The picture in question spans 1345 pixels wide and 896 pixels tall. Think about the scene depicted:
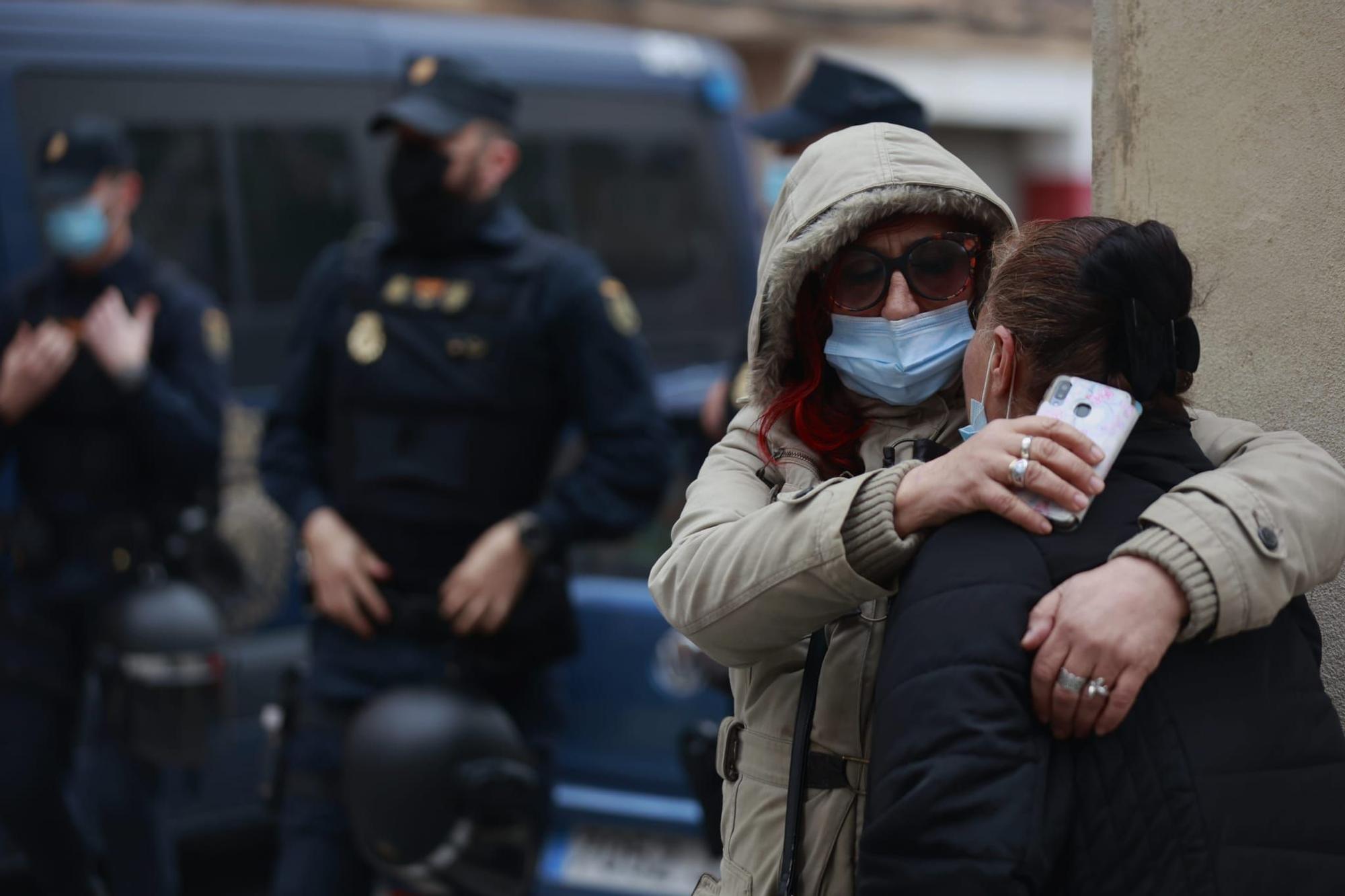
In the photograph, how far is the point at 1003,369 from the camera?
1498 mm

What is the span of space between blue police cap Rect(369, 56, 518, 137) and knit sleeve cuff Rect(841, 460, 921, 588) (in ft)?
6.69

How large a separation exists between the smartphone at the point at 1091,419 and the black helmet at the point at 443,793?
189 cm

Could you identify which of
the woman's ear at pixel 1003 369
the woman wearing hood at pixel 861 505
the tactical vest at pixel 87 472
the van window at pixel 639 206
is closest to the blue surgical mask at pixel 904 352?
the woman wearing hood at pixel 861 505

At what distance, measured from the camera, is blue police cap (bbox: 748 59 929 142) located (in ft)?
9.52

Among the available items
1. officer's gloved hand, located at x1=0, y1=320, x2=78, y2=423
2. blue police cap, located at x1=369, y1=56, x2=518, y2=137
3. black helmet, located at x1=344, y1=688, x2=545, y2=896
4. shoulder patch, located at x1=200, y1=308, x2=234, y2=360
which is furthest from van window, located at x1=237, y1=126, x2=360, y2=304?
black helmet, located at x1=344, y1=688, x2=545, y2=896

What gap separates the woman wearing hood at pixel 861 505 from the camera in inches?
54.1

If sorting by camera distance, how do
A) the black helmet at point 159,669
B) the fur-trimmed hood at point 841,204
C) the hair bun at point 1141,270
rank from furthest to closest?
the black helmet at point 159,669
the fur-trimmed hood at point 841,204
the hair bun at point 1141,270

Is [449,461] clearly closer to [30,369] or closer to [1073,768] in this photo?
[30,369]

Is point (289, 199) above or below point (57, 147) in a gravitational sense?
below

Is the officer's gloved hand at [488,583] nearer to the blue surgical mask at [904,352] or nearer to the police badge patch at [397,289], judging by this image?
the police badge patch at [397,289]

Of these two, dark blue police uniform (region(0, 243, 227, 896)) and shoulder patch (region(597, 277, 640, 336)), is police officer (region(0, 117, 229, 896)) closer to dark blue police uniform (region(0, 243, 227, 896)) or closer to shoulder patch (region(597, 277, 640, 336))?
dark blue police uniform (region(0, 243, 227, 896))

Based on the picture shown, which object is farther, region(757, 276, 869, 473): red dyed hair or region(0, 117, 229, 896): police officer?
region(0, 117, 229, 896): police officer

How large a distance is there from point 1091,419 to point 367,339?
214cm

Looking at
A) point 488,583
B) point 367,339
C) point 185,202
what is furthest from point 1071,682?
point 185,202
